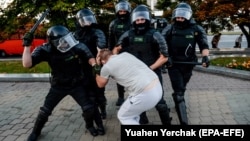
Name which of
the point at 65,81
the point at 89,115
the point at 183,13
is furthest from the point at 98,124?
the point at 183,13

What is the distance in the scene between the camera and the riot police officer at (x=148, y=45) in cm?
488

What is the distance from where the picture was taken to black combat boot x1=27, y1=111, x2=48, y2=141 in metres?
4.88

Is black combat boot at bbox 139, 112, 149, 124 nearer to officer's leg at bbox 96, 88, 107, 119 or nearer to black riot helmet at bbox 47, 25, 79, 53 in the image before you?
officer's leg at bbox 96, 88, 107, 119

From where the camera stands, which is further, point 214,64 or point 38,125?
point 214,64

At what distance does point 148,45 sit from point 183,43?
0.71m

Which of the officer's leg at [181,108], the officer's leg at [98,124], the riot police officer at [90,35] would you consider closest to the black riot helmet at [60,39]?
the riot police officer at [90,35]

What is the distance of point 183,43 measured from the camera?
534 cm

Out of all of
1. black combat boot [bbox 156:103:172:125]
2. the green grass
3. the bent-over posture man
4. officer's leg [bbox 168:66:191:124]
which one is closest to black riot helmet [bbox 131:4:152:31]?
officer's leg [bbox 168:66:191:124]

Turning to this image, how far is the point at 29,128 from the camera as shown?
5.69m

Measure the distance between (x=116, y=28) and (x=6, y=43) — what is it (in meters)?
18.0

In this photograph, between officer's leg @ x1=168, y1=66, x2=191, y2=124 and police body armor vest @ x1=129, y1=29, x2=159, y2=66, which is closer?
police body armor vest @ x1=129, y1=29, x2=159, y2=66

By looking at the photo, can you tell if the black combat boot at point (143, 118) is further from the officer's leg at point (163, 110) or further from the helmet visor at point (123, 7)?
the helmet visor at point (123, 7)

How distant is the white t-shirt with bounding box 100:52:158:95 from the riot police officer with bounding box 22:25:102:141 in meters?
0.85

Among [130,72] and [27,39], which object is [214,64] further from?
[27,39]
